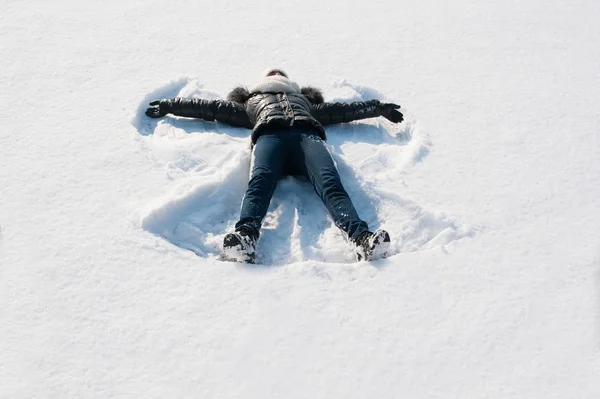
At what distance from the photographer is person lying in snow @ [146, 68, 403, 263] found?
3327 millimetres

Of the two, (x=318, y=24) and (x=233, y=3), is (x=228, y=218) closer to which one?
(x=318, y=24)

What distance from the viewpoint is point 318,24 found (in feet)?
21.1

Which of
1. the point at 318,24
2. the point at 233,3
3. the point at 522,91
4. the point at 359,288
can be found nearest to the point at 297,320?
the point at 359,288

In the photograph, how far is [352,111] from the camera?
4699 millimetres

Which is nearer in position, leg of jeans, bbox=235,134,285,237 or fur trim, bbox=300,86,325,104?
leg of jeans, bbox=235,134,285,237

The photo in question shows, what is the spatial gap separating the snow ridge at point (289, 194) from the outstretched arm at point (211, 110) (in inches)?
3.2

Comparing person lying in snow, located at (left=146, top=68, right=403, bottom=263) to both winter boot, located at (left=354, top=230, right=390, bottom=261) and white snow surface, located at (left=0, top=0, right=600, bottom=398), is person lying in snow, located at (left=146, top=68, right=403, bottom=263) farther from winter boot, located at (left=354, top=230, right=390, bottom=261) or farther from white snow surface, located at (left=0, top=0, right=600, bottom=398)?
white snow surface, located at (left=0, top=0, right=600, bottom=398)

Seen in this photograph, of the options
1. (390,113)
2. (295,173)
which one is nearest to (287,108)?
(295,173)

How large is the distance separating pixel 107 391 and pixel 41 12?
5.31 m

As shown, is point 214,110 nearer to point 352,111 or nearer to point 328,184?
point 352,111

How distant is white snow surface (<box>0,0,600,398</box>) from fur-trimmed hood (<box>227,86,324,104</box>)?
0.28 meters

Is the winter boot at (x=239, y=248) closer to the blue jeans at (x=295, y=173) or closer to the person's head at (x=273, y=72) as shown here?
the blue jeans at (x=295, y=173)

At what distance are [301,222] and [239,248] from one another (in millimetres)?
635

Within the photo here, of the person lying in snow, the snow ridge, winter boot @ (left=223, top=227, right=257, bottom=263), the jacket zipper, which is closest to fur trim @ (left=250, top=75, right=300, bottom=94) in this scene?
the person lying in snow
